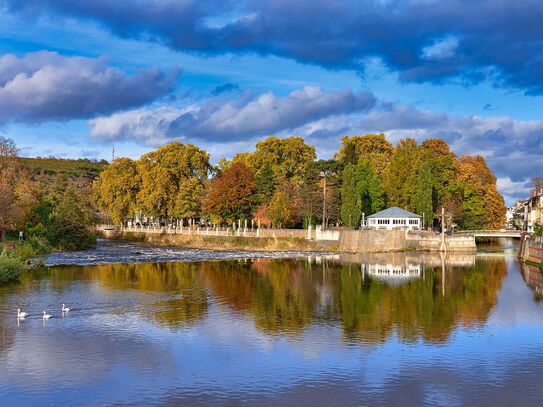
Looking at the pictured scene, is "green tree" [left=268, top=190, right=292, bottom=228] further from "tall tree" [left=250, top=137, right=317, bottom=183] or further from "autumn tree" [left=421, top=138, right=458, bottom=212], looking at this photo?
"autumn tree" [left=421, top=138, right=458, bottom=212]

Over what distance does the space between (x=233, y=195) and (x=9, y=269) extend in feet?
199

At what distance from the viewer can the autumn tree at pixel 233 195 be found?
110500mm

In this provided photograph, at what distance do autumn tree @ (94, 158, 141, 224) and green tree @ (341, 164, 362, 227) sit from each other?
4552 cm

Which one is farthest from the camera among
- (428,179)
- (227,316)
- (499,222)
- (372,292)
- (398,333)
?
(499,222)

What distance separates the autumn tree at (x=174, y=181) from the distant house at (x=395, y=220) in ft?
115

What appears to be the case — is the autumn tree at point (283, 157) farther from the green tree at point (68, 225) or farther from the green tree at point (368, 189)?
the green tree at point (68, 225)

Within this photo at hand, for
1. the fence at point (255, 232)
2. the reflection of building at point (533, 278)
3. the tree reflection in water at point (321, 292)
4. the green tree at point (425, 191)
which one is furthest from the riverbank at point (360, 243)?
the reflection of building at point (533, 278)

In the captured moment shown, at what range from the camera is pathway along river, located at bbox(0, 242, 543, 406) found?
2316cm

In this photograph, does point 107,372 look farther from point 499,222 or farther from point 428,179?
point 499,222

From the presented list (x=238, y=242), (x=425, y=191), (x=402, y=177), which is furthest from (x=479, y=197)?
(x=238, y=242)

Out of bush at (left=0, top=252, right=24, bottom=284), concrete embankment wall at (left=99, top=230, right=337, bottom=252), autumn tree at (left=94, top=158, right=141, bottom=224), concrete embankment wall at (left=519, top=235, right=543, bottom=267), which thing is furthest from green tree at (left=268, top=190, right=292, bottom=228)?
bush at (left=0, top=252, right=24, bottom=284)

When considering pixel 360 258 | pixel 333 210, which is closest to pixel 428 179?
pixel 333 210

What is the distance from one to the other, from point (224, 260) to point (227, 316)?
43012mm

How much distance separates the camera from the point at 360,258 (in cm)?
8469
